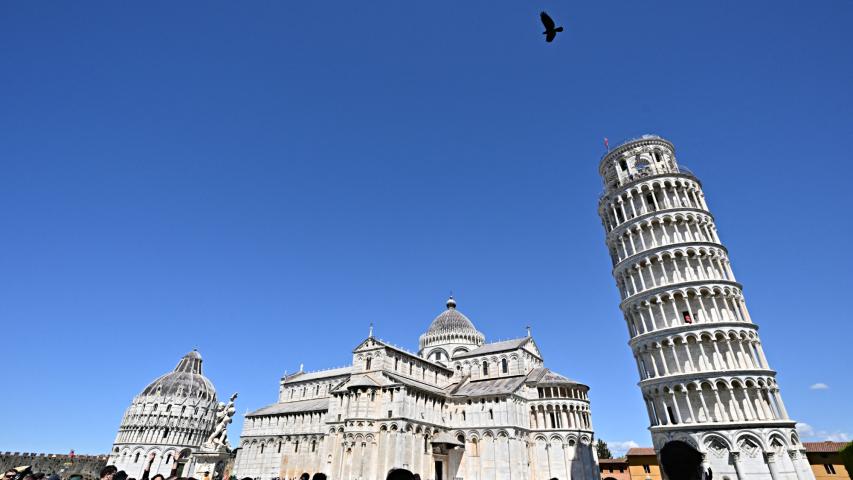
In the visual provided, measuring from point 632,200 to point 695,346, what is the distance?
44.2 ft

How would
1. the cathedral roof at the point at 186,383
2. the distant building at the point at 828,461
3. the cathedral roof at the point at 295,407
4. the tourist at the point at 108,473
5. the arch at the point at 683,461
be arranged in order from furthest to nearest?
the cathedral roof at the point at 186,383 < the cathedral roof at the point at 295,407 < the distant building at the point at 828,461 < the tourist at the point at 108,473 < the arch at the point at 683,461

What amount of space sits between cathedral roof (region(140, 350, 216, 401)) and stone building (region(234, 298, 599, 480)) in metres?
32.7

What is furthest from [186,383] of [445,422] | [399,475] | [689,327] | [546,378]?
[399,475]

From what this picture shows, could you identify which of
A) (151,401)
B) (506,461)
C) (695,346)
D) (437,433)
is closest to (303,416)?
(437,433)

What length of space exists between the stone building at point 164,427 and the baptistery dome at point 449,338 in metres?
47.7

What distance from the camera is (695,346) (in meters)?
30.9

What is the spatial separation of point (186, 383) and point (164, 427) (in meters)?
8.81

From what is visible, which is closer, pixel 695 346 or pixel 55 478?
pixel 55 478

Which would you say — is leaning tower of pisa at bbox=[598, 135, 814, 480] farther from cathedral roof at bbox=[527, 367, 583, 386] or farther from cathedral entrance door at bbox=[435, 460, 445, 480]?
cathedral entrance door at bbox=[435, 460, 445, 480]

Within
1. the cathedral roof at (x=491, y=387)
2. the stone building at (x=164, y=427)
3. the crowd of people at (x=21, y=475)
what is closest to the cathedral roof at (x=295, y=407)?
the cathedral roof at (x=491, y=387)

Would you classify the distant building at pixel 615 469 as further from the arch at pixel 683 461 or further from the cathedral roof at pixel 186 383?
the cathedral roof at pixel 186 383

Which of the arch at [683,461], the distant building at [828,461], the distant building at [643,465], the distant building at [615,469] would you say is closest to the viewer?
the arch at [683,461]

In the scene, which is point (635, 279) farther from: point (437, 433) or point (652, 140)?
point (437, 433)

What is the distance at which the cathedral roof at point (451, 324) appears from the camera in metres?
63.9
